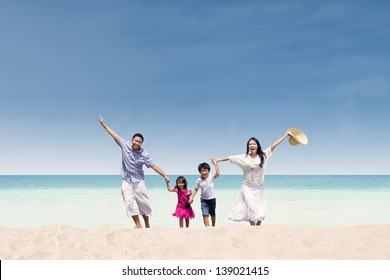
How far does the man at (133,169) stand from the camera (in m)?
7.85

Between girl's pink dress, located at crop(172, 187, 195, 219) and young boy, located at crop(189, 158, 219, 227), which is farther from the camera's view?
girl's pink dress, located at crop(172, 187, 195, 219)

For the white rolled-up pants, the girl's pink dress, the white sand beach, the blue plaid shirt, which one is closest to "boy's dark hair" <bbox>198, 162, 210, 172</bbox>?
the girl's pink dress

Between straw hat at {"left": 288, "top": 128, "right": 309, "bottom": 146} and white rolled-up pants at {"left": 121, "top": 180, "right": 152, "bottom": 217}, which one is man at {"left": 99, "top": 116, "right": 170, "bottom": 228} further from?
straw hat at {"left": 288, "top": 128, "right": 309, "bottom": 146}

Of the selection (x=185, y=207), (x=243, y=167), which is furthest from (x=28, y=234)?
(x=243, y=167)

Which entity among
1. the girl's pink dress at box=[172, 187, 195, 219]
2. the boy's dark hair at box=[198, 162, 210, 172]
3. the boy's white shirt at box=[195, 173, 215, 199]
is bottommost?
the girl's pink dress at box=[172, 187, 195, 219]

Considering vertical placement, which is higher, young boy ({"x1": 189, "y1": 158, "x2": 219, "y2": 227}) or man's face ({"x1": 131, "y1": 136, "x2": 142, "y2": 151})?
man's face ({"x1": 131, "y1": 136, "x2": 142, "y2": 151})

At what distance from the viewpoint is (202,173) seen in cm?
821

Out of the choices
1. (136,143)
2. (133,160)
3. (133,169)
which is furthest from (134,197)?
(136,143)

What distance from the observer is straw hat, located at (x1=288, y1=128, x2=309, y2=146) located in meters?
7.75

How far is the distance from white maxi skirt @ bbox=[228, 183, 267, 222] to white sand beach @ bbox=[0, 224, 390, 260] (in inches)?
37.8

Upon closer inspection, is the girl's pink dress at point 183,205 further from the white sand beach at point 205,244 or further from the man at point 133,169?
the white sand beach at point 205,244

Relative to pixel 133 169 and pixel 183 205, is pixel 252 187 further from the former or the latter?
pixel 133 169

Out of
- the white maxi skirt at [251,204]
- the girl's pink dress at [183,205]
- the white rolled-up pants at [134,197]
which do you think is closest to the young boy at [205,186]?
the girl's pink dress at [183,205]

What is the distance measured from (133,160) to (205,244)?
220cm
